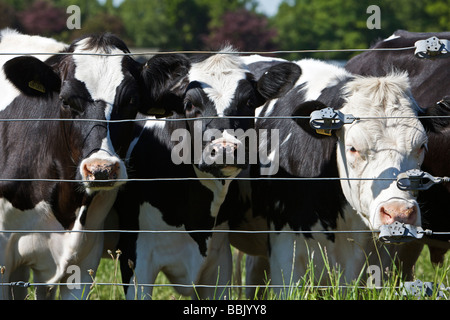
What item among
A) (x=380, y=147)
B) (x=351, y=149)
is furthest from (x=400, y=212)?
(x=351, y=149)

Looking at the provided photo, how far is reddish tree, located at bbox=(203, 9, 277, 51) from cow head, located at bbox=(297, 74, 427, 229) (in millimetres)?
49669

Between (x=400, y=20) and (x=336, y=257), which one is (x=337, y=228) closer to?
(x=336, y=257)

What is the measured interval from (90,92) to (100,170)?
678 millimetres

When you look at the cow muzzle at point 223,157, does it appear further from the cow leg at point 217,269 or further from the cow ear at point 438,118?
the cow ear at point 438,118

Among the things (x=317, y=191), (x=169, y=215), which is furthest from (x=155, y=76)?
(x=317, y=191)

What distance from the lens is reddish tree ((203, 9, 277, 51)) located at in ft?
180

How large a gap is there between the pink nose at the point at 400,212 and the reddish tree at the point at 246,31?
165 feet

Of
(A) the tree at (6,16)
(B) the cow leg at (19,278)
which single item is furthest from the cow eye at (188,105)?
(A) the tree at (6,16)

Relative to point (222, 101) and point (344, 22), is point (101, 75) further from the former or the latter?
point (344, 22)

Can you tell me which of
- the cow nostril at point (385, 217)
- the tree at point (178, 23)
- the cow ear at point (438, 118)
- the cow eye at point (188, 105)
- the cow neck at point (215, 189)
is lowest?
the cow nostril at point (385, 217)

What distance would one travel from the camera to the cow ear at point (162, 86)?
5.24 metres

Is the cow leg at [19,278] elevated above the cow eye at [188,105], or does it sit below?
below

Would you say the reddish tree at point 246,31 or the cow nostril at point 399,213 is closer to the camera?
the cow nostril at point 399,213

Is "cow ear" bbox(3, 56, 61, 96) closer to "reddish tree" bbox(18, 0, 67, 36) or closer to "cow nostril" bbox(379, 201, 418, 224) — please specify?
"cow nostril" bbox(379, 201, 418, 224)
